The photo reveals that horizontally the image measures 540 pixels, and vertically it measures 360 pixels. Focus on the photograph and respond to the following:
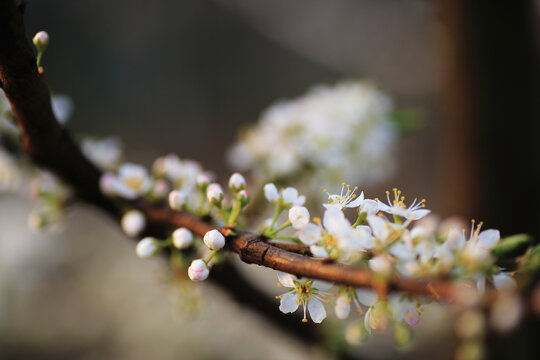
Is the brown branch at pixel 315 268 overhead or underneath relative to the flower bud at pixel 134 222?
underneath

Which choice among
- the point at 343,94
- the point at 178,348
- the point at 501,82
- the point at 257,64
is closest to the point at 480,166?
the point at 501,82

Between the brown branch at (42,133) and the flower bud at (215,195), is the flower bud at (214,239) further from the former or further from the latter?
the brown branch at (42,133)

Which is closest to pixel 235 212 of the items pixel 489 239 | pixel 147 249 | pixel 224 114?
pixel 147 249

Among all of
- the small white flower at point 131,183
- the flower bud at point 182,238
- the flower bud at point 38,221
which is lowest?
the flower bud at point 182,238

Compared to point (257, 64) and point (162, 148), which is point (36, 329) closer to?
point (162, 148)

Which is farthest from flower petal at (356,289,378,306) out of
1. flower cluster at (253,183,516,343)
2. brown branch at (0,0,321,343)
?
brown branch at (0,0,321,343)

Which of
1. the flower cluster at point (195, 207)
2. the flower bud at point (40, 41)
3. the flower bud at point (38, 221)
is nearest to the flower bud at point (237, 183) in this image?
the flower cluster at point (195, 207)

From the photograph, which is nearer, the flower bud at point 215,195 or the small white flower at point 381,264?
the small white flower at point 381,264
